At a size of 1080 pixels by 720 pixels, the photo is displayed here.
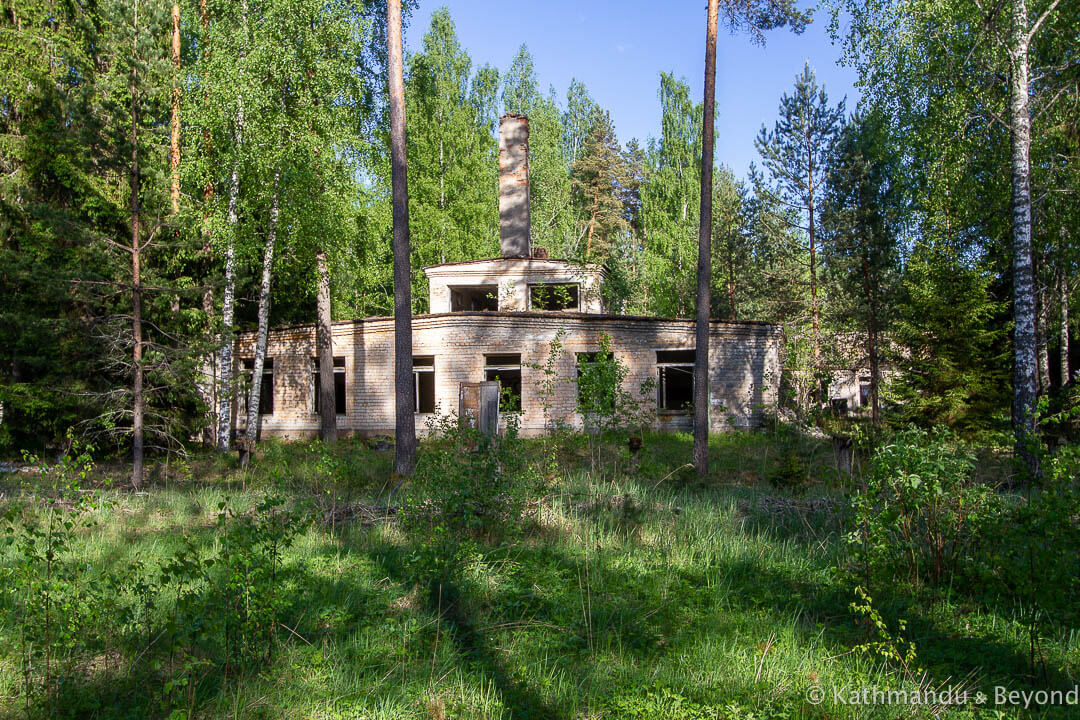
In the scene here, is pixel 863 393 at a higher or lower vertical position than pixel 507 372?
lower

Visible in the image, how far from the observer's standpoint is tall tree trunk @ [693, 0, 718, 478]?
12.0 meters

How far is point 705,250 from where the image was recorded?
480 inches

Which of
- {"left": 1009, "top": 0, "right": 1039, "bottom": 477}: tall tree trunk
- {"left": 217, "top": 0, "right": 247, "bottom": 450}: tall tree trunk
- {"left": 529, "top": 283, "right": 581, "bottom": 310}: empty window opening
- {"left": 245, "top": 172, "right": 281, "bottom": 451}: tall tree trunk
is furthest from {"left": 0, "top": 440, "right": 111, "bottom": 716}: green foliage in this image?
{"left": 529, "top": 283, "right": 581, "bottom": 310}: empty window opening

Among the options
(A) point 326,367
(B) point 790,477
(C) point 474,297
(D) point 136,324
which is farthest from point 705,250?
(C) point 474,297

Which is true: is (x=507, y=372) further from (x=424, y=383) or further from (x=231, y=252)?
(x=231, y=252)

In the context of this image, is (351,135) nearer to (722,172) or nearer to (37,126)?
(37,126)

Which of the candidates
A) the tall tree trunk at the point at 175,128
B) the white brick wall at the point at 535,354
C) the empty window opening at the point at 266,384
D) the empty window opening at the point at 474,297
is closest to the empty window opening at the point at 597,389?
the white brick wall at the point at 535,354

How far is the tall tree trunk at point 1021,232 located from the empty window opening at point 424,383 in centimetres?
1460

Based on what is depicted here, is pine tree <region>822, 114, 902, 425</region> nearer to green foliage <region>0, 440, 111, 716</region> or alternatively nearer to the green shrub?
the green shrub

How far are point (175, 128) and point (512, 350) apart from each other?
10.9 m

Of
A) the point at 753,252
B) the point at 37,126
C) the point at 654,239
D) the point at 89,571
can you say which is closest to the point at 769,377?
the point at 753,252

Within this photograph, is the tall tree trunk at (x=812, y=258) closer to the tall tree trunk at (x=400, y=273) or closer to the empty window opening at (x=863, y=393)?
the empty window opening at (x=863, y=393)

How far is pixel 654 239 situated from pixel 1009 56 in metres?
24.2

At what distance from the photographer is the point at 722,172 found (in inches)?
1454
